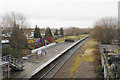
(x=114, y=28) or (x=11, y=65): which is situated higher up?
(x=114, y=28)

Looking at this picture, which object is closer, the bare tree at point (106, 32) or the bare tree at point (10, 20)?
the bare tree at point (10, 20)

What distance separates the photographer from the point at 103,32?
27438 millimetres

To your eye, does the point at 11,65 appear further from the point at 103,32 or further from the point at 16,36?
the point at 103,32

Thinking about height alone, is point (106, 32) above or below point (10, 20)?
below

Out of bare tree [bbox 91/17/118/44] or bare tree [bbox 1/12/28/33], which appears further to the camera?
bare tree [bbox 91/17/118/44]

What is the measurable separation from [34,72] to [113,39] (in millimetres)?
24588

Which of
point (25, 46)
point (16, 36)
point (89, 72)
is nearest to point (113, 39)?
point (89, 72)

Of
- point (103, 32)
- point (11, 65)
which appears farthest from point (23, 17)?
point (103, 32)

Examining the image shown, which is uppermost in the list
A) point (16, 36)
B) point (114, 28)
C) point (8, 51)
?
point (114, 28)

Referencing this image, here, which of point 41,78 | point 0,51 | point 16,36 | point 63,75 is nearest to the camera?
point 41,78

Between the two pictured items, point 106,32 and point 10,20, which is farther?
point 106,32

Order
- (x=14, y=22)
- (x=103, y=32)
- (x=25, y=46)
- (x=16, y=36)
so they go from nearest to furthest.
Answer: (x=16, y=36)
(x=14, y=22)
(x=25, y=46)
(x=103, y=32)

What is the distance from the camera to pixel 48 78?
9828mm

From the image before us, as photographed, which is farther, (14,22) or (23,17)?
(23,17)
